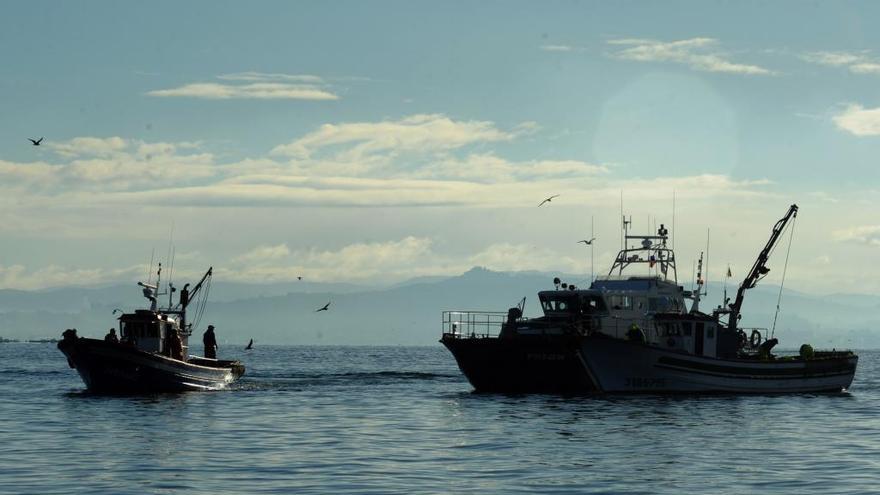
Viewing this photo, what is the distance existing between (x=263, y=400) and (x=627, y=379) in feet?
58.1

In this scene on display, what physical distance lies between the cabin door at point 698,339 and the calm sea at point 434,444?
3.26 metres

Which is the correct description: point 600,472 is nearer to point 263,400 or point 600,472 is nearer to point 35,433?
point 35,433

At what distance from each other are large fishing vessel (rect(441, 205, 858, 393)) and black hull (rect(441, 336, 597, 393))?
0.05 metres

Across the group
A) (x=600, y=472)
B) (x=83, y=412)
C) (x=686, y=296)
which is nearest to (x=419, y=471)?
(x=600, y=472)

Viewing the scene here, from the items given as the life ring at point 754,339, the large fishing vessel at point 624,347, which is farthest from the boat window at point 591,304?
the life ring at point 754,339

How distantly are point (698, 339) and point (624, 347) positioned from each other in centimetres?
615

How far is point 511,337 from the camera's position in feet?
204

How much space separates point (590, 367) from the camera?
60688mm

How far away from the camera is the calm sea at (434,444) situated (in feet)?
102

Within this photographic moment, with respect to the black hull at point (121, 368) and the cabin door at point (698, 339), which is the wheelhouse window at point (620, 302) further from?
the black hull at point (121, 368)

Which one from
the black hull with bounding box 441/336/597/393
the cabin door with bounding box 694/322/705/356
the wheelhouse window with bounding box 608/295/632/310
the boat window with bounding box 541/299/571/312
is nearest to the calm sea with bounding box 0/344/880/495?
the black hull with bounding box 441/336/597/393

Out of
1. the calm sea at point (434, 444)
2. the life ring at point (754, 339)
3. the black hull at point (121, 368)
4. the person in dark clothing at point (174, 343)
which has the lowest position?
the calm sea at point (434, 444)

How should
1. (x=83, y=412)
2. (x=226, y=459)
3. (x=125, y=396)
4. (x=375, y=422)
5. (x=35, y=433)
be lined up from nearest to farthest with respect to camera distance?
(x=226, y=459), (x=35, y=433), (x=375, y=422), (x=83, y=412), (x=125, y=396)

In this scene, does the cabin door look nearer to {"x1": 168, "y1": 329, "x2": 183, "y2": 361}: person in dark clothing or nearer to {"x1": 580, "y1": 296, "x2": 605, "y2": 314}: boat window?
{"x1": 580, "y1": 296, "x2": 605, "y2": 314}: boat window
